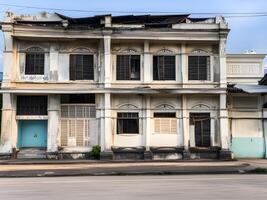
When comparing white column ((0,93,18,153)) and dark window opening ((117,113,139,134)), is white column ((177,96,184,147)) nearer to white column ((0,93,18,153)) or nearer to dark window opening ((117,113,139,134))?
dark window opening ((117,113,139,134))

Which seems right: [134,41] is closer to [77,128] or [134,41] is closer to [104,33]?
[104,33]

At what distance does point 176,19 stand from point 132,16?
110 inches

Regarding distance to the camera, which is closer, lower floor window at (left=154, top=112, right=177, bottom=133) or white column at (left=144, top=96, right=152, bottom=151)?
white column at (left=144, top=96, right=152, bottom=151)

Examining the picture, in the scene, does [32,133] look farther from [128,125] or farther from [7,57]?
[128,125]

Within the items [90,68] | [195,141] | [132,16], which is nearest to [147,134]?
[195,141]

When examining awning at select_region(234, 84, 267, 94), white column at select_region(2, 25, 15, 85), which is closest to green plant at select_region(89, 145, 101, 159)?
white column at select_region(2, 25, 15, 85)

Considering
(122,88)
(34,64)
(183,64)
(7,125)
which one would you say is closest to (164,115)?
(122,88)

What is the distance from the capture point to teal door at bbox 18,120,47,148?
28.1 m

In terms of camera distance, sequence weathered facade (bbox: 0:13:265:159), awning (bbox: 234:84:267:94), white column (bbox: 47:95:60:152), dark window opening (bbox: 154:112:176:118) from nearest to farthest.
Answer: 1. awning (bbox: 234:84:267:94)
2. weathered facade (bbox: 0:13:265:159)
3. white column (bbox: 47:95:60:152)
4. dark window opening (bbox: 154:112:176:118)

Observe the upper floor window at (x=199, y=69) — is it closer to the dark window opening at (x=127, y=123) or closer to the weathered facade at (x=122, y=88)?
the weathered facade at (x=122, y=88)

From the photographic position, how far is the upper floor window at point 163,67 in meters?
28.5

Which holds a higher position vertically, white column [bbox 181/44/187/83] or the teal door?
white column [bbox 181/44/187/83]

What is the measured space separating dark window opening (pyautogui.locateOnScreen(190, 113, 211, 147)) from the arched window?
9.89 m

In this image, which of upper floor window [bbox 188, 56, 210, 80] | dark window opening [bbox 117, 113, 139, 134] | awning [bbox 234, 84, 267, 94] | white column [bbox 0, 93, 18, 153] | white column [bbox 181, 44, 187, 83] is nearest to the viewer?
awning [bbox 234, 84, 267, 94]
